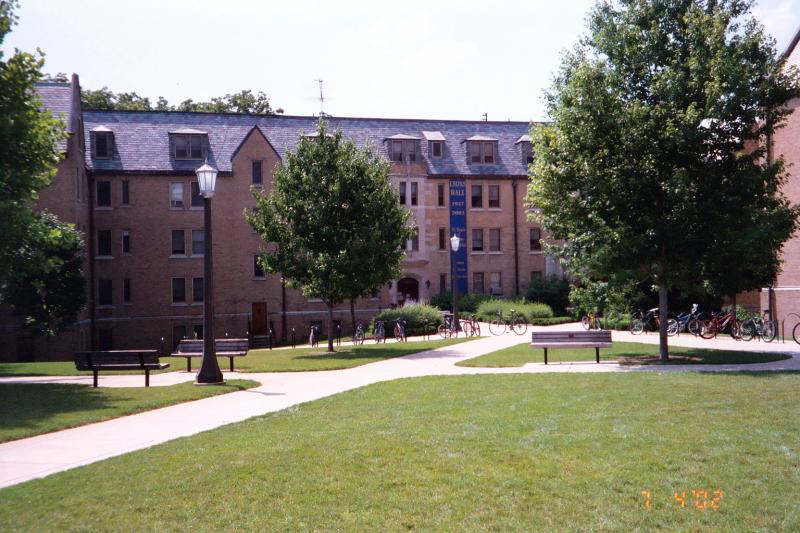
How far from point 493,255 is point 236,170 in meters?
18.5

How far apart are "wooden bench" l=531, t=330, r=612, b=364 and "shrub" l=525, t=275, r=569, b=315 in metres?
27.3

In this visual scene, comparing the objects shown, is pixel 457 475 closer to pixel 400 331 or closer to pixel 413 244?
pixel 400 331

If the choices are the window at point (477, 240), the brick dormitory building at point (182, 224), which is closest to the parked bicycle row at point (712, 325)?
the window at point (477, 240)

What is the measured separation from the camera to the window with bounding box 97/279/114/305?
4550 centimetres

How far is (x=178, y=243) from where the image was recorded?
4675cm

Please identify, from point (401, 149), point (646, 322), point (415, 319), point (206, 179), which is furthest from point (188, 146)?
point (206, 179)

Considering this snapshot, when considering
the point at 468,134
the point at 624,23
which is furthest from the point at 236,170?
the point at 624,23

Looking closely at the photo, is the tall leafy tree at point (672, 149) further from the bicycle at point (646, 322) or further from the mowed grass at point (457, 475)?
the bicycle at point (646, 322)

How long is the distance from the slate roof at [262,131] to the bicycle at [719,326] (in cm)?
2102

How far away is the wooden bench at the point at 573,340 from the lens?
65.1 feet

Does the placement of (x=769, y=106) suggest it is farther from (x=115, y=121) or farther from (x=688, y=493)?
(x=115, y=121)

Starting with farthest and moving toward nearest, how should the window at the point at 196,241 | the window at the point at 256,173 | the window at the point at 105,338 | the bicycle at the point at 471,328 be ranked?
the window at the point at 256,173
the window at the point at 196,241
the window at the point at 105,338
the bicycle at the point at 471,328

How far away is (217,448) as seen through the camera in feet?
30.8

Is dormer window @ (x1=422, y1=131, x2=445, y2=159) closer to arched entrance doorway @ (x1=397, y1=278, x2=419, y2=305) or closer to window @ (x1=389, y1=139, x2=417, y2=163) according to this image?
window @ (x1=389, y1=139, x2=417, y2=163)
